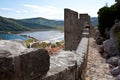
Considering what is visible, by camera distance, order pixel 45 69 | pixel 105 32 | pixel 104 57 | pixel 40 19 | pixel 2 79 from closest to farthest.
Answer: pixel 2 79, pixel 45 69, pixel 104 57, pixel 105 32, pixel 40 19

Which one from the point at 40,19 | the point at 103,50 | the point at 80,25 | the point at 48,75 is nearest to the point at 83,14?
the point at 80,25

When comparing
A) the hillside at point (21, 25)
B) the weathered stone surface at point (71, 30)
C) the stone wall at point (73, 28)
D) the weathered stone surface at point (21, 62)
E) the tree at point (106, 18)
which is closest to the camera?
the weathered stone surface at point (21, 62)

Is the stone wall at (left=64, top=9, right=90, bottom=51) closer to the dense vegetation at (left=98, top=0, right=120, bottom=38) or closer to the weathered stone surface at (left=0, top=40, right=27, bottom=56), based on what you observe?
the dense vegetation at (left=98, top=0, right=120, bottom=38)

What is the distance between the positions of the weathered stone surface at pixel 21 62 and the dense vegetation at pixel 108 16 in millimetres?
11031

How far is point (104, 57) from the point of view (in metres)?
8.99

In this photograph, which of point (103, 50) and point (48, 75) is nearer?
point (48, 75)

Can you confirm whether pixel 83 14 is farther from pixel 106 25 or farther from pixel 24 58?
pixel 24 58

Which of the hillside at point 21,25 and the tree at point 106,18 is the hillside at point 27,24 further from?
the tree at point 106,18

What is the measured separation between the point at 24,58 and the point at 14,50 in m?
0.09

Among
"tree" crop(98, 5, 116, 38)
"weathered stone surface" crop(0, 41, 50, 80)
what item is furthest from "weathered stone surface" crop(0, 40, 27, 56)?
"tree" crop(98, 5, 116, 38)

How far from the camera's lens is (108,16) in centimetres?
1276

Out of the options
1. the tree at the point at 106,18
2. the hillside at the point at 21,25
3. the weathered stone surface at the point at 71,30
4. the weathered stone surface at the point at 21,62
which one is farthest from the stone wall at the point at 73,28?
the hillside at the point at 21,25

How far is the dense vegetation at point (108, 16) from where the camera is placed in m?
12.5

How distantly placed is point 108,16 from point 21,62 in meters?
11.9
